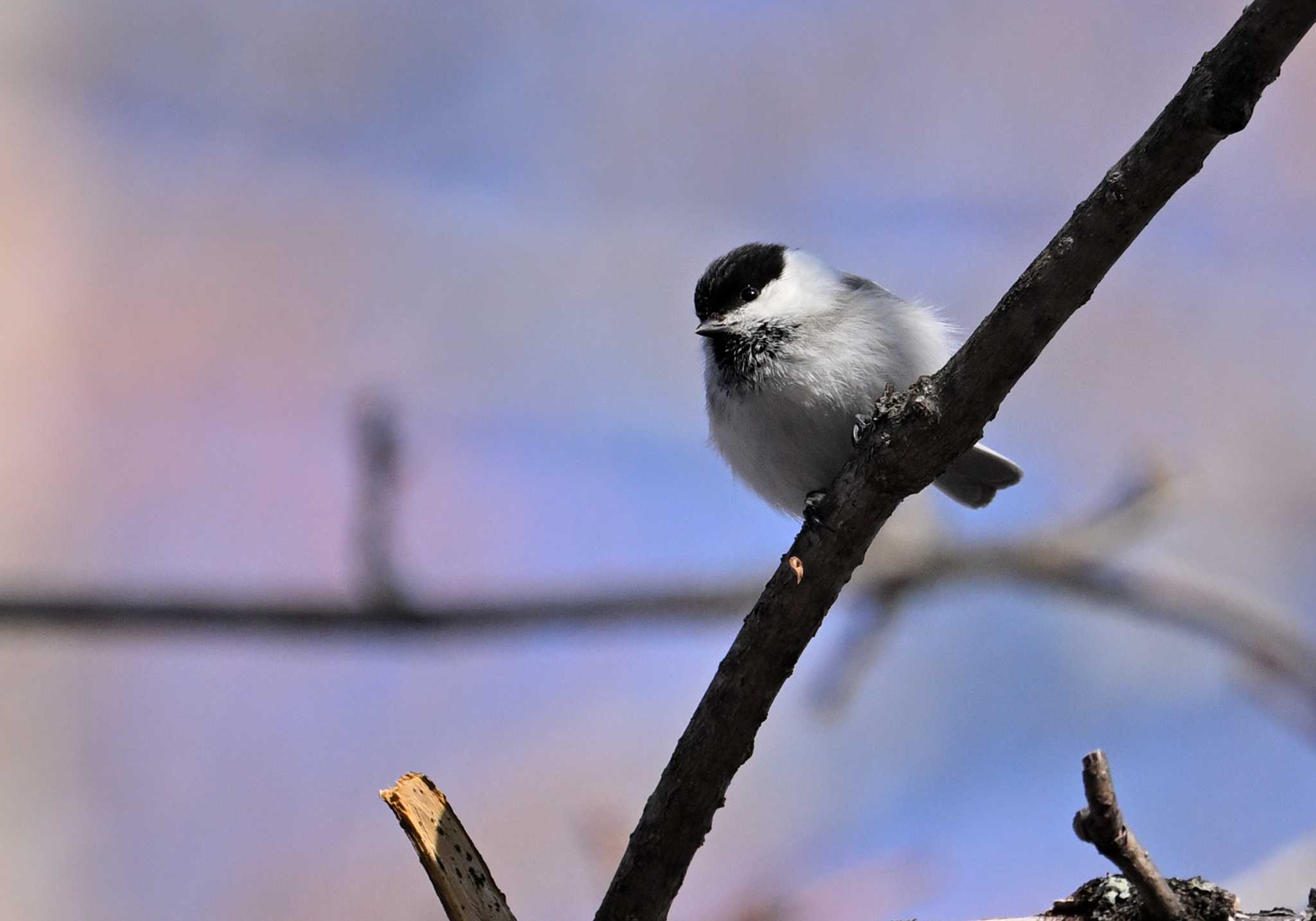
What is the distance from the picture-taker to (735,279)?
3039 mm

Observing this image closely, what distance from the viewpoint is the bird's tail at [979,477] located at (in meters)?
2.93

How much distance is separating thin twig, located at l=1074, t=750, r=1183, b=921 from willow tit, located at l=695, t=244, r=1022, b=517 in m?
1.23

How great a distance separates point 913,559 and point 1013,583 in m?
0.35

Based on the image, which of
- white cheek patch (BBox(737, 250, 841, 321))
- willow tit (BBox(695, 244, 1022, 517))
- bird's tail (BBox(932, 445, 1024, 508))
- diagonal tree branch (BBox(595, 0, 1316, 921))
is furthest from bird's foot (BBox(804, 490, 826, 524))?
bird's tail (BBox(932, 445, 1024, 508))

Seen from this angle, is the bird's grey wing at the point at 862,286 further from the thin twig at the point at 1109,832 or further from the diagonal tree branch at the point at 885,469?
the thin twig at the point at 1109,832

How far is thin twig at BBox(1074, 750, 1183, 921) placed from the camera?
1.16m

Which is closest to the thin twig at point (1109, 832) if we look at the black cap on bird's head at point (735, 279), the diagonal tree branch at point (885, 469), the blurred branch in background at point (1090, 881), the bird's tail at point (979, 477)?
the blurred branch in background at point (1090, 881)

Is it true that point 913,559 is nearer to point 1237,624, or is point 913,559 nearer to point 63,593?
point 1237,624

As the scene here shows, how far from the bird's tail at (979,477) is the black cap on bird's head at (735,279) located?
732 millimetres

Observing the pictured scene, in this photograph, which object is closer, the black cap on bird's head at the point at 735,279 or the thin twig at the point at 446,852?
the thin twig at the point at 446,852

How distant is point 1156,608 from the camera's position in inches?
133

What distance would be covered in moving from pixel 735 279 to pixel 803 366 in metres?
0.53

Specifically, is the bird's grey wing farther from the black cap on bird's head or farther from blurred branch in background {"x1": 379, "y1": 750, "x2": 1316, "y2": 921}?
blurred branch in background {"x1": 379, "y1": 750, "x2": 1316, "y2": 921}

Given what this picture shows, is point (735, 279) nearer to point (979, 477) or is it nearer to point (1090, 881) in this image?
point (979, 477)
